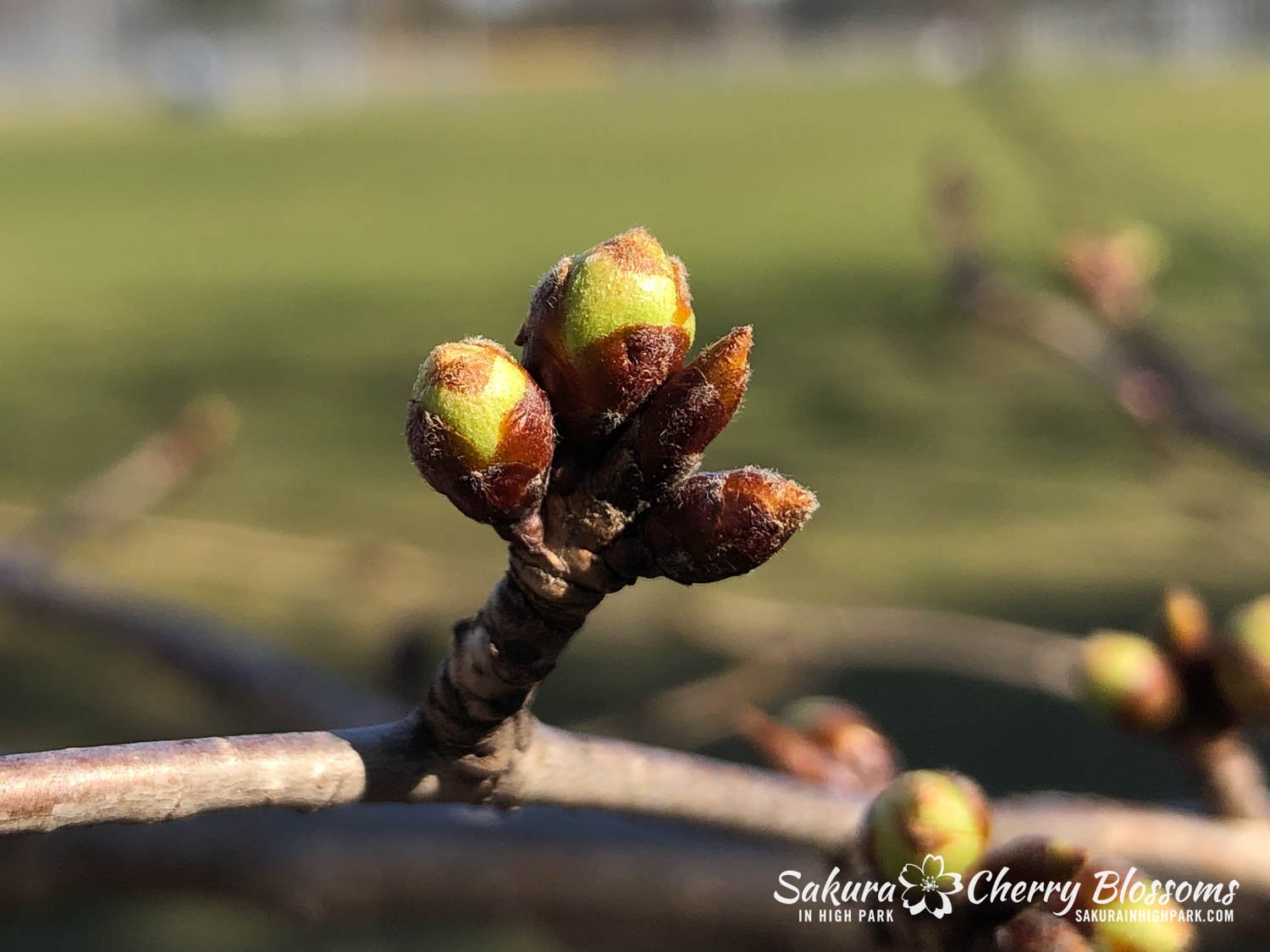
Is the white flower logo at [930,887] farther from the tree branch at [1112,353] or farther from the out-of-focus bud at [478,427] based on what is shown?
the tree branch at [1112,353]

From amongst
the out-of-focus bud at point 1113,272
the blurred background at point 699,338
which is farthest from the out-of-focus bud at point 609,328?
the out-of-focus bud at point 1113,272

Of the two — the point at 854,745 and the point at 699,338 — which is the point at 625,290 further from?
the point at 699,338

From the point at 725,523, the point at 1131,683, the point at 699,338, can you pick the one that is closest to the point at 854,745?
the point at 1131,683

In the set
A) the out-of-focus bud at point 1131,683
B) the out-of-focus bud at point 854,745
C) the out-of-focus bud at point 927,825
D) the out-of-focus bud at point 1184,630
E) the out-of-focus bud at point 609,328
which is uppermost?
the out-of-focus bud at point 609,328

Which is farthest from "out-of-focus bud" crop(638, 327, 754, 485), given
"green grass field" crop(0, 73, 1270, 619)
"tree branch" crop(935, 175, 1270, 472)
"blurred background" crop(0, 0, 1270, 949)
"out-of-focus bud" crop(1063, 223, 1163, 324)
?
"out-of-focus bud" crop(1063, 223, 1163, 324)

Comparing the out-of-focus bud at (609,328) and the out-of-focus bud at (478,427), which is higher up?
the out-of-focus bud at (609,328)

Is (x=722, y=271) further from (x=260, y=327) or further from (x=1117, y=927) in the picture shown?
(x=1117, y=927)

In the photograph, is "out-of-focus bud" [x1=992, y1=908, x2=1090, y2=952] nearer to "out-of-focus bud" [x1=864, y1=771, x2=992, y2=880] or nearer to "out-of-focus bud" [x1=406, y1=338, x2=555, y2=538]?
"out-of-focus bud" [x1=864, y1=771, x2=992, y2=880]
